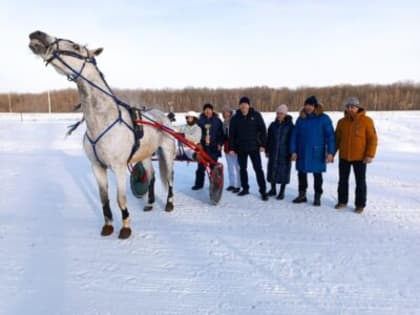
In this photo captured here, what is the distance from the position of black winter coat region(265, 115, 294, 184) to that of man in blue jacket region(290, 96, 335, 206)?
0.67 ft

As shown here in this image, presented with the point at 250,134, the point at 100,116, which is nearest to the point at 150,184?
the point at 100,116

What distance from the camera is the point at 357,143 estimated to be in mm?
4973

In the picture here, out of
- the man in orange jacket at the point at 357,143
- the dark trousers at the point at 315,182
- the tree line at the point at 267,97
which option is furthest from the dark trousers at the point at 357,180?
the tree line at the point at 267,97

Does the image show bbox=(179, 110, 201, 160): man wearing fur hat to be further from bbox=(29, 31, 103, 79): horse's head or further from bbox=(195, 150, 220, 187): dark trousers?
bbox=(29, 31, 103, 79): horse's head

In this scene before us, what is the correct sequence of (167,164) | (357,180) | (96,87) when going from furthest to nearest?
(167,164), (357,180), (96,87)

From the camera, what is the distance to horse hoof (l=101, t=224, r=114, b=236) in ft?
14.0

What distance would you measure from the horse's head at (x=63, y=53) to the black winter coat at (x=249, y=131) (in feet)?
9.81

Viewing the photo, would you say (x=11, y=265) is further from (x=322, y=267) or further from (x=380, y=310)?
(x=380, y=310)

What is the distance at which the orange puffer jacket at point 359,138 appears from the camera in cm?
493

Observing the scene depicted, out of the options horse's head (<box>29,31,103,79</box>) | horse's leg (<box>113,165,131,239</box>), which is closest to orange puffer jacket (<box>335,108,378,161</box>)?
horse's leg (<box>113,165,131,239</box>)

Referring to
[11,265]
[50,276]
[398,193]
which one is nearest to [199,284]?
[50,276]

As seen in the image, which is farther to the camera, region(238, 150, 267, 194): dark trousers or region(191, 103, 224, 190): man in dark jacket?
region(191, 103, 224, 190): man in dark jacket

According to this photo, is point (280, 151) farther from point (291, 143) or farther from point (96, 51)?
point (96, 51)

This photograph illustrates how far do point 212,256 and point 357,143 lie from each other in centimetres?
295
